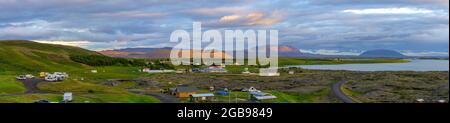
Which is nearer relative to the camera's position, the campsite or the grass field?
the campsite

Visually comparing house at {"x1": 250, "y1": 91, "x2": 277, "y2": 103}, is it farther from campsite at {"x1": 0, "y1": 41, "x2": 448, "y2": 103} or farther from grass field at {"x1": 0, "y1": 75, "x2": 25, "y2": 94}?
grass field at {"x1": 0, "y1": 75, "x2": 25, "y2": 94}

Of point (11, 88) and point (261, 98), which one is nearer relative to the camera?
point (261, 98)

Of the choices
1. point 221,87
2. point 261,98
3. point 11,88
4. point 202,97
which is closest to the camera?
point 261,98

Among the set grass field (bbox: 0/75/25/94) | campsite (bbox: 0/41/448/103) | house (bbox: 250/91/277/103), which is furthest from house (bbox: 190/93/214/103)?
grass field (bbox: 0/75/25/94)

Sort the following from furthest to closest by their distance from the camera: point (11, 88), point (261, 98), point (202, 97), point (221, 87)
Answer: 1. point (221, 87)
2. point (11, 88)
3. point (202, 97)
4. point (261, 98)

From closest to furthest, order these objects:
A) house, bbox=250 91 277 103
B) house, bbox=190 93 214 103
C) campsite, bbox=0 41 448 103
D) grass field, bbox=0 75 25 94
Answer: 1. house, bbox=250 91 277 103
2. campsite, bbox=0 41 448 103
3. house, bbox=190 93 214 103
4. grass field, bbox=0 75 25 94

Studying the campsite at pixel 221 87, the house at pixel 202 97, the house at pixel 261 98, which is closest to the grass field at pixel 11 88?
the campsite at pixel 221 87

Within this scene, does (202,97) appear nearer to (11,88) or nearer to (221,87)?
(221,87)

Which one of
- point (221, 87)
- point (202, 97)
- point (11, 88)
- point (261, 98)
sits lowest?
point (221, 87)

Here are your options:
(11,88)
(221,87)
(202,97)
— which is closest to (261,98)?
(202,97)
